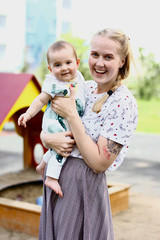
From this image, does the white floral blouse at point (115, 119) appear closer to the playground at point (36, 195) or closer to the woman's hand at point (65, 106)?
the woman's hand at point (65, 106)

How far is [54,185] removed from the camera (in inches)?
79.7

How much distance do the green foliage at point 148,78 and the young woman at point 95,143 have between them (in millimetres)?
23760

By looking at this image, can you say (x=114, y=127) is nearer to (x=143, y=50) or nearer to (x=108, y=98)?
(x=108, y=98)

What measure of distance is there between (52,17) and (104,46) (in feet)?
135

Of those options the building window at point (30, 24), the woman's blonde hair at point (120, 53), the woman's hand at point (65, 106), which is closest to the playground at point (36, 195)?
the woman's hand at point (65, 106)

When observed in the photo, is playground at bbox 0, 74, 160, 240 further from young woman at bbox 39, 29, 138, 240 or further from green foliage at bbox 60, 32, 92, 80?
green foliage at bbox 60, 32, 92, 80

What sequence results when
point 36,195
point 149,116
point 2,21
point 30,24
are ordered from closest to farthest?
point 36,195 < point 149,116 < point 2,21 < point 30,24

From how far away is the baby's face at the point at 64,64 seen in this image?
212cm

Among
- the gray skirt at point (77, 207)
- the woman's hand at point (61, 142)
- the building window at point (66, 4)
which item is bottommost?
the gray skirt at point (77, 207)

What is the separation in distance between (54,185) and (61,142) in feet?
0.80

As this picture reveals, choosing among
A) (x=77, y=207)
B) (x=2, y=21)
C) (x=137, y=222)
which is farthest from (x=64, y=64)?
(x=2, y=21)

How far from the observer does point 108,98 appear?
1955mm

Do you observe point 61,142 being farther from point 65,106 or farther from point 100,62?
point 100,62

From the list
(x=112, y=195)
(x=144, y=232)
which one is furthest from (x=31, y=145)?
(x=144, y=232)
